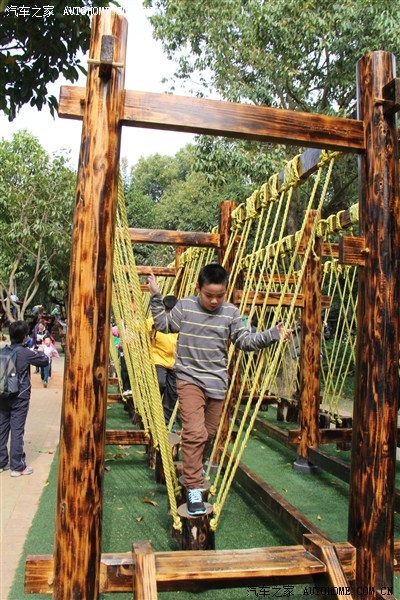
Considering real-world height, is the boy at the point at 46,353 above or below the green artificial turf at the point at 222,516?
above

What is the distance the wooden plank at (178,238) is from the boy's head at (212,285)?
1681 millimetres

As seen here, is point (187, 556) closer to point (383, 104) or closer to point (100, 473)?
point (100, 473)

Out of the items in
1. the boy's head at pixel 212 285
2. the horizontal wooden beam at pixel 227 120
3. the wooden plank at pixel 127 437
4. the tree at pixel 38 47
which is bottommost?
the wooden plank at pixel 127 437

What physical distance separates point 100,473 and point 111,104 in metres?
1.34

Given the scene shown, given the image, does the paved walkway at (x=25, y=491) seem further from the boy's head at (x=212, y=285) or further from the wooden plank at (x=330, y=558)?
the boy's head at (x=212, y=285)

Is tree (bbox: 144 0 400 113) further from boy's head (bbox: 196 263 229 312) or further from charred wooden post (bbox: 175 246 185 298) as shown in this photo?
boy's head (bbox: 196 263 229 312)

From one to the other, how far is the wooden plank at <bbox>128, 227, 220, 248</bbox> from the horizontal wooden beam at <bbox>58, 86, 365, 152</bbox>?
221 cm

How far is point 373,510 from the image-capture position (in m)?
2.10

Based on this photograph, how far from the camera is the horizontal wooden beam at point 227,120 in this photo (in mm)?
2066

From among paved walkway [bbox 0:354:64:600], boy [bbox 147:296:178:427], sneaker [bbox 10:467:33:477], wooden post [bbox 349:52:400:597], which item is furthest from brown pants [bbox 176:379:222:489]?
boy [bbox 147:296:178:427]

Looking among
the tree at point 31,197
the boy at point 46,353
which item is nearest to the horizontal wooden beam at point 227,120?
the boy at point 46,353

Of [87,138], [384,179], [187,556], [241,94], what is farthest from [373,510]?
[241,94]

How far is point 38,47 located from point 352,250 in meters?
2.67

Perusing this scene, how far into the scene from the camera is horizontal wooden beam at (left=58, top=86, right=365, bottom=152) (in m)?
2.07
